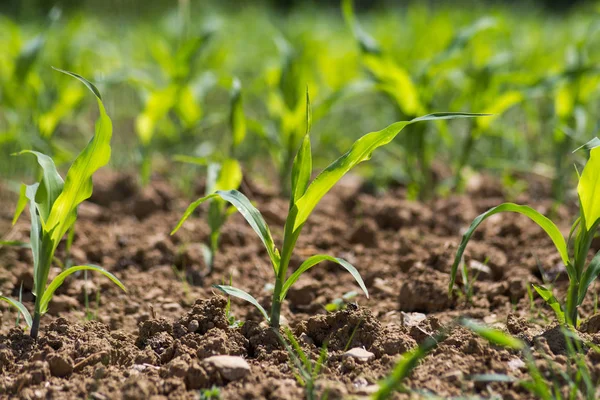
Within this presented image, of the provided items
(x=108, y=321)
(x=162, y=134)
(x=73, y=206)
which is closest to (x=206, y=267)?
(x=108, y=321)

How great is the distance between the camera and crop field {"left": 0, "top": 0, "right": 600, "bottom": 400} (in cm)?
144

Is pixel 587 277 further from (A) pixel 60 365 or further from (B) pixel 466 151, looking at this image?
(B) pixel 466 151

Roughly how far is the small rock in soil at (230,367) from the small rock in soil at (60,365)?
0.31 m

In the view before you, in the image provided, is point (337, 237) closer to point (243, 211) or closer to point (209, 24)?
point (243, 211)

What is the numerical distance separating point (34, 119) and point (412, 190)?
162cm

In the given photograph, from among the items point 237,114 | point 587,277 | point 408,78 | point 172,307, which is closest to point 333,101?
point 408,78

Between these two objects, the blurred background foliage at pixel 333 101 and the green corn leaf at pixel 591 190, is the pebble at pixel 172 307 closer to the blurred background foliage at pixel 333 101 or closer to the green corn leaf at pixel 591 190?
the blurred background foliage at pixel 333 101

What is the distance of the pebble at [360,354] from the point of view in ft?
4.96

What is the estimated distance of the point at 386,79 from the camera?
2789 mm

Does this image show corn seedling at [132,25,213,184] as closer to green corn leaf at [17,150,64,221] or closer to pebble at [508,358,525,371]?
green corn leaf at [17,150,64,221]

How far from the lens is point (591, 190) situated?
157 cm

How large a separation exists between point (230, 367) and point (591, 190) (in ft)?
2.90

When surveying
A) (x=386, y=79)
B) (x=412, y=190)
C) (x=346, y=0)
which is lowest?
(x=412, y=190)

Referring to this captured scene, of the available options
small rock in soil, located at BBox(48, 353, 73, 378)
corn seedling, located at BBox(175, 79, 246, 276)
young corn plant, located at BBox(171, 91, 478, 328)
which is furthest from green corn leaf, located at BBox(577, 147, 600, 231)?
small rock in soil, located at BBox(48, 353, 73, 378)
